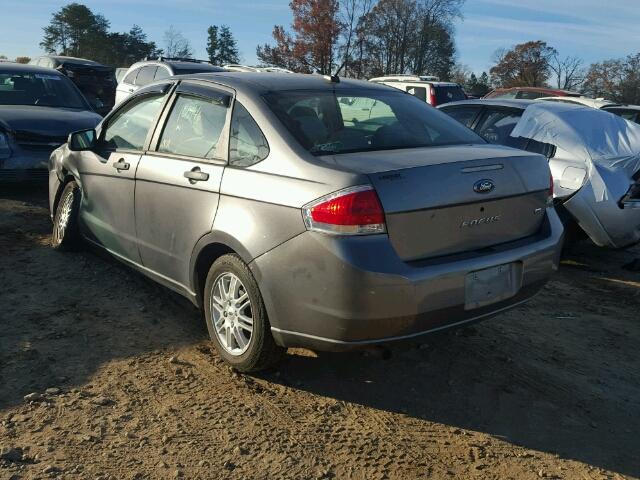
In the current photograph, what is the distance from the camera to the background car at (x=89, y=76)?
1669cm

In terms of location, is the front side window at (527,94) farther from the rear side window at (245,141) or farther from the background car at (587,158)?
the rear side window at (245,141)

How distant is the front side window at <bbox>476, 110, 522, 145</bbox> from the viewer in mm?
6566

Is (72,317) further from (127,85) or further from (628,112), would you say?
(628,112)

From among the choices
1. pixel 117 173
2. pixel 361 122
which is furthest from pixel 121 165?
pixel 361 122

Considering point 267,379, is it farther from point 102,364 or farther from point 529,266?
point 529,266

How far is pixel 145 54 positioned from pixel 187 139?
5586cm

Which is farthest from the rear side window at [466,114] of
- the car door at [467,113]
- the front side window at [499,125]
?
the front side window at [499,125]

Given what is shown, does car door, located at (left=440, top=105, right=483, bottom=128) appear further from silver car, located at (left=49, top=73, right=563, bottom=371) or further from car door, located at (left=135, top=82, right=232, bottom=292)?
car door, located at (left=135, top=82, right=232, bottom=292)

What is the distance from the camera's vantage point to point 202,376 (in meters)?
3.59

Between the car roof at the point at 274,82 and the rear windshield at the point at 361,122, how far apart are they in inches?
3.2

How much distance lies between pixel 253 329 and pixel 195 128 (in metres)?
1.39

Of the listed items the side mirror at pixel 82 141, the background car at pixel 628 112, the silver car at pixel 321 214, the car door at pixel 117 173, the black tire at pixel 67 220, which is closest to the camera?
→ the silver car at pixel 321 214

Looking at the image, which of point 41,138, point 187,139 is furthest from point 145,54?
point 187,139

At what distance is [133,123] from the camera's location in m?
4.64
